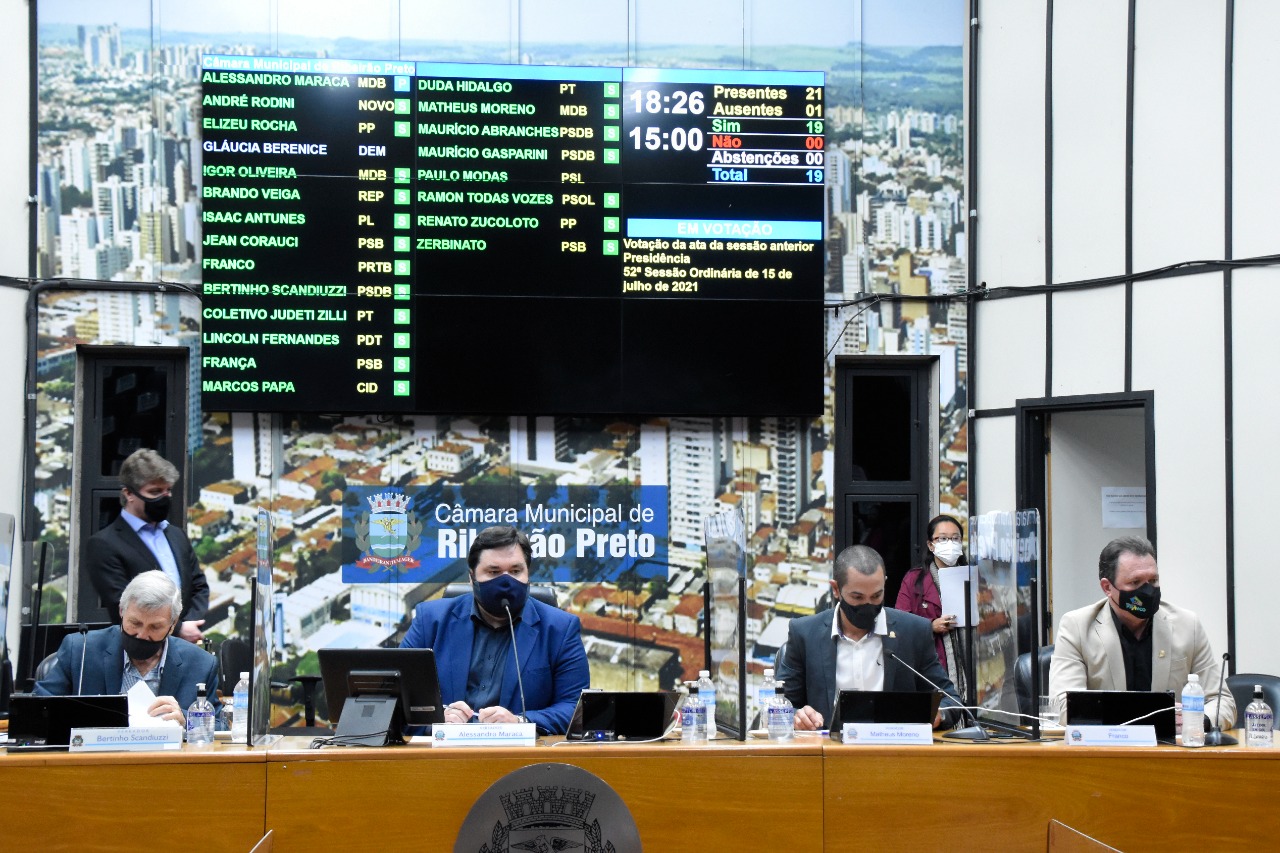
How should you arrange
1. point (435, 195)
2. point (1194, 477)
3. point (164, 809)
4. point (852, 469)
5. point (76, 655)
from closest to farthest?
point (164, 809), point (76, 655), point (1194, 477), point (435, 195), point (852, 469)

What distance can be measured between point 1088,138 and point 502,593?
373cm

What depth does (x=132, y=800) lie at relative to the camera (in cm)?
302

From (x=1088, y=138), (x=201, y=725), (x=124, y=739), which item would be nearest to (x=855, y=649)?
(x=201, y=725)

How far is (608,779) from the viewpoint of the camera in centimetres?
313

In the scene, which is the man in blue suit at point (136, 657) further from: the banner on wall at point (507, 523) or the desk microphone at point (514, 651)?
the banner on wall at point (507, 523)

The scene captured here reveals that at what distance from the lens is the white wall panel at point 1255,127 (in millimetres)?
5309

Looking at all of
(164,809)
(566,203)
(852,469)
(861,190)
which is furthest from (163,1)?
(164,809)

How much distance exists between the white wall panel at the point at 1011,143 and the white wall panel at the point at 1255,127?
101cm

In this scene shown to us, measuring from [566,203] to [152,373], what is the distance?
6.93 feet

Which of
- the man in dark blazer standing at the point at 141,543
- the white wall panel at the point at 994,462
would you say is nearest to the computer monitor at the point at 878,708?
the man in dark blazer standing at the point at 141,543

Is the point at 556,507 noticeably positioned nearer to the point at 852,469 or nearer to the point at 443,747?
the point at 852,469

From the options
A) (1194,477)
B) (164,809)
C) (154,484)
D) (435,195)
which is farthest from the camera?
(435,195)

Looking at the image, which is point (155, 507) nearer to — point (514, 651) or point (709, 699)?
point (514, 651)

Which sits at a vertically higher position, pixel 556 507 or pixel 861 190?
pixel 861 190
